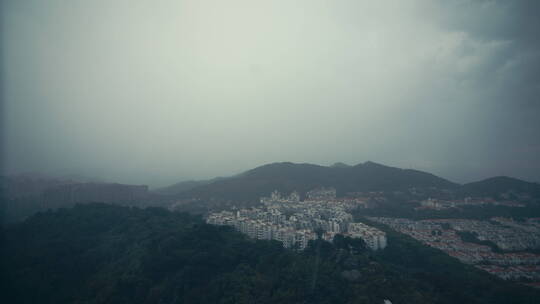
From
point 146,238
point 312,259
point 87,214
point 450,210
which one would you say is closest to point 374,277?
point 312,259

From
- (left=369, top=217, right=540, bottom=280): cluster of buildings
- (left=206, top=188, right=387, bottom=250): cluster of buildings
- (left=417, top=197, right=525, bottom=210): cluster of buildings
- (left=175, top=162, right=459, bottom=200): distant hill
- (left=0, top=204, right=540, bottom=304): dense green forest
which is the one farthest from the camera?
(left=175, top=162, right=459, bottom=200): distant hill

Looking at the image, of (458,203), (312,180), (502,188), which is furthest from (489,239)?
(312,180)

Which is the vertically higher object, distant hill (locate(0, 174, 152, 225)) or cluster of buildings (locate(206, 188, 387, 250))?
distant hill (locate(0, 174, 152, 225))

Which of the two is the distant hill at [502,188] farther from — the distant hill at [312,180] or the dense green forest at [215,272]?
the dense green forest at [215,272]

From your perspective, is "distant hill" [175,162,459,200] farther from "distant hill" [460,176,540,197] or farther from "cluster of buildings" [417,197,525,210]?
"cluster of buildings" [417,197,525,210]

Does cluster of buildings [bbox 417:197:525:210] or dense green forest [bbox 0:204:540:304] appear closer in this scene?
dense green forest [bbox 0:204:540:304]

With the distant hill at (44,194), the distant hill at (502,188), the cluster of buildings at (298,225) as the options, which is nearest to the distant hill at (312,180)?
the distant hill at (502,188)

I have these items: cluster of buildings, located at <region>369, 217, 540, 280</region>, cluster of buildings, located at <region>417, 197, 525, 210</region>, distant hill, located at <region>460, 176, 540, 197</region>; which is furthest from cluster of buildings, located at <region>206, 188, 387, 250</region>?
distant hill, located at <region>460, 176, 540, 197</region>

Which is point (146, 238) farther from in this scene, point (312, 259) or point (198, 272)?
point (312, 259)
